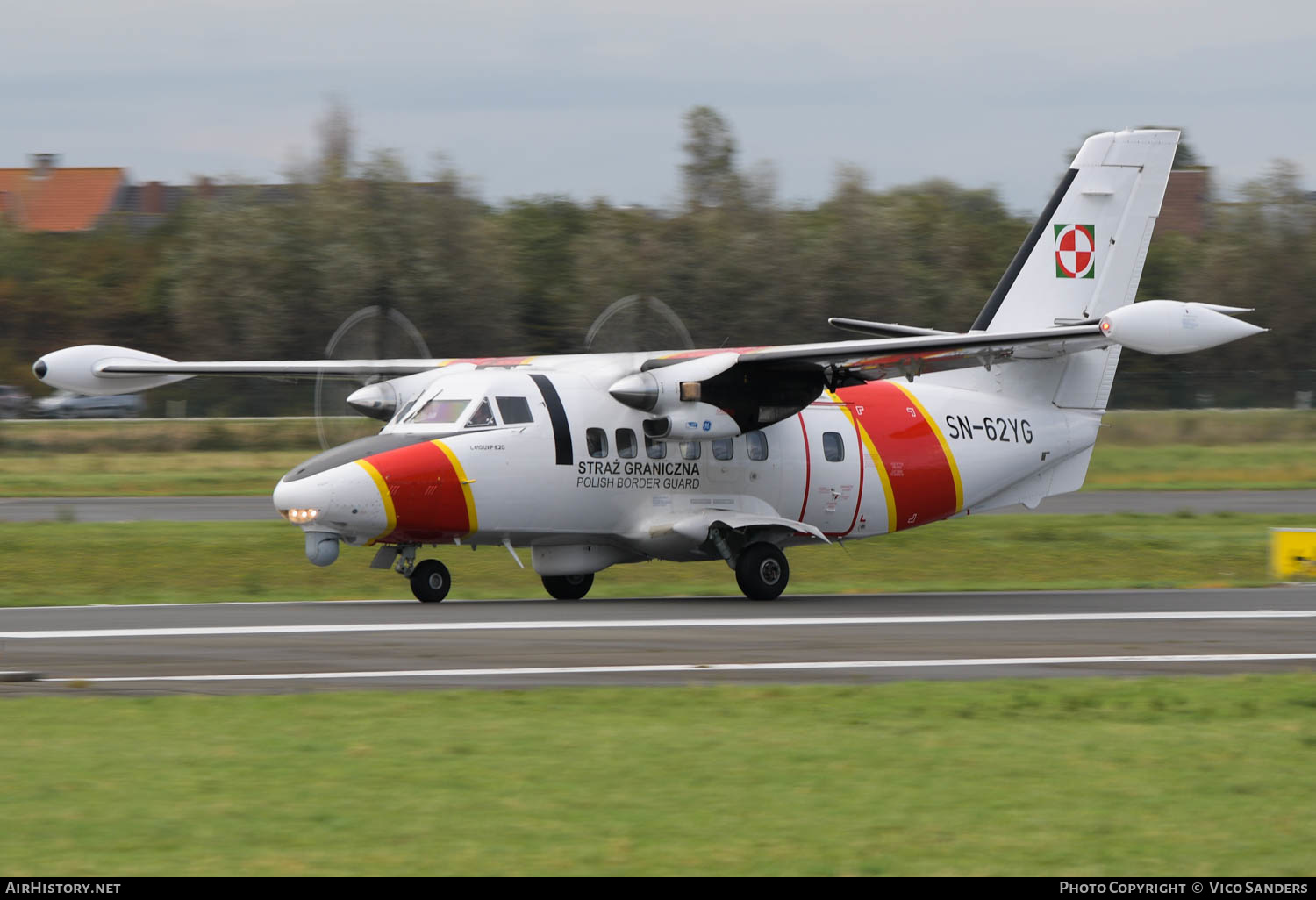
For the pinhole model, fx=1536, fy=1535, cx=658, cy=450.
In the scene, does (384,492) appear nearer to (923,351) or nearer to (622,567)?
(923,351)

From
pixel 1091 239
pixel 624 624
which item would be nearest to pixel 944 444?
pixel 1091 239

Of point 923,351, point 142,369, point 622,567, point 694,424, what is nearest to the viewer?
point 923,351

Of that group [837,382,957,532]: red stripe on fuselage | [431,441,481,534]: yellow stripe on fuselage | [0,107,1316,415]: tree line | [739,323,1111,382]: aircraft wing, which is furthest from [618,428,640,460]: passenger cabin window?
[0,107,1316,415]: tree line

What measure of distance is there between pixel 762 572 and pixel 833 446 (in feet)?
7.04

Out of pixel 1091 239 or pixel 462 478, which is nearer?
pixel 462 478

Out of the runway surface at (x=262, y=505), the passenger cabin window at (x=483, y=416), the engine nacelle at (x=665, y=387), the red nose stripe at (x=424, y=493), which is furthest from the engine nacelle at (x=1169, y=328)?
the runway surface at (x=262, y=505)

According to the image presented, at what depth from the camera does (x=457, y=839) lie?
692 centimetres

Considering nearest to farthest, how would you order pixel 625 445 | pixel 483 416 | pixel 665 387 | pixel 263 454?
pixel 483 416 → pixel 665 387 → pixel 625 445 → pixel 263 454

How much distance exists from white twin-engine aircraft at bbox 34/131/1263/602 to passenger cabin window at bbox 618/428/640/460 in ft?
0.10

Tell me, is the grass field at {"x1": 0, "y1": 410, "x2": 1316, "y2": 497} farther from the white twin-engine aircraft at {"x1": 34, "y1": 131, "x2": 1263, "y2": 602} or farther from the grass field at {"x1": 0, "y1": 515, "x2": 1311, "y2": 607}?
the white twin-engine aircraft at {"x1": 34, "y1": 131, "x2": 1263, "y2": 602}

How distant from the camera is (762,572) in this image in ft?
62.2

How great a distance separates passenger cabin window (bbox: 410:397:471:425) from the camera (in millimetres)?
17719

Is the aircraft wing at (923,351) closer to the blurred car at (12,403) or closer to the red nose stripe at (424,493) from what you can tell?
the red nose stripe at (424,493)

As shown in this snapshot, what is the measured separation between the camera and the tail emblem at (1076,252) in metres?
21.3
